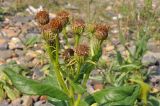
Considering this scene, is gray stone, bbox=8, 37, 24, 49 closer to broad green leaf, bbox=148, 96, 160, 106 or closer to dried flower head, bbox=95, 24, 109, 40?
broad green leaf, bbox=148, 96, 160, 106

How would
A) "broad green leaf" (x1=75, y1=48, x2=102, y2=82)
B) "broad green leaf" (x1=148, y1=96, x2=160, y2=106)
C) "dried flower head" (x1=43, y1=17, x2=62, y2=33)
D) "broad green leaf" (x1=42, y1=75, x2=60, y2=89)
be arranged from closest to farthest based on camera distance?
"dried flower head" (x1=43, y1=17, x2=62, y2=33)
"broad green leaf" (x1=75, y1=48, x2=102, y2=82)
"broad green leaf" (x1=42, y1=75, x2=60, y2=89)
"broad green leaf" (x1=148, y1=96, x2=160, y2=106)

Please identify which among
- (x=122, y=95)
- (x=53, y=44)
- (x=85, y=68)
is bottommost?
(x=122, y=95)

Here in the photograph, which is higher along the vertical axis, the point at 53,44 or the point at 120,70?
the point at 53,44

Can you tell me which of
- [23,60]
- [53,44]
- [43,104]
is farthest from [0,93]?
[53,44]

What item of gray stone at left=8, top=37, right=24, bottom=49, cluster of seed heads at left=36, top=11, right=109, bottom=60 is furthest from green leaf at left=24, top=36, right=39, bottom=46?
cluster of seed heads at left=36, top=11, right=109, bottom=60

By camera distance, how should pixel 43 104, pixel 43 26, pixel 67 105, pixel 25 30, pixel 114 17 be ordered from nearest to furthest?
pixel 43 26, pixel 67 105, pixel 43 104, pixel 25 30, pixel 114 17

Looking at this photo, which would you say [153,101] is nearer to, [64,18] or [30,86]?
[30,86]

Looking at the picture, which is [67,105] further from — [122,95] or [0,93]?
[0,93]
